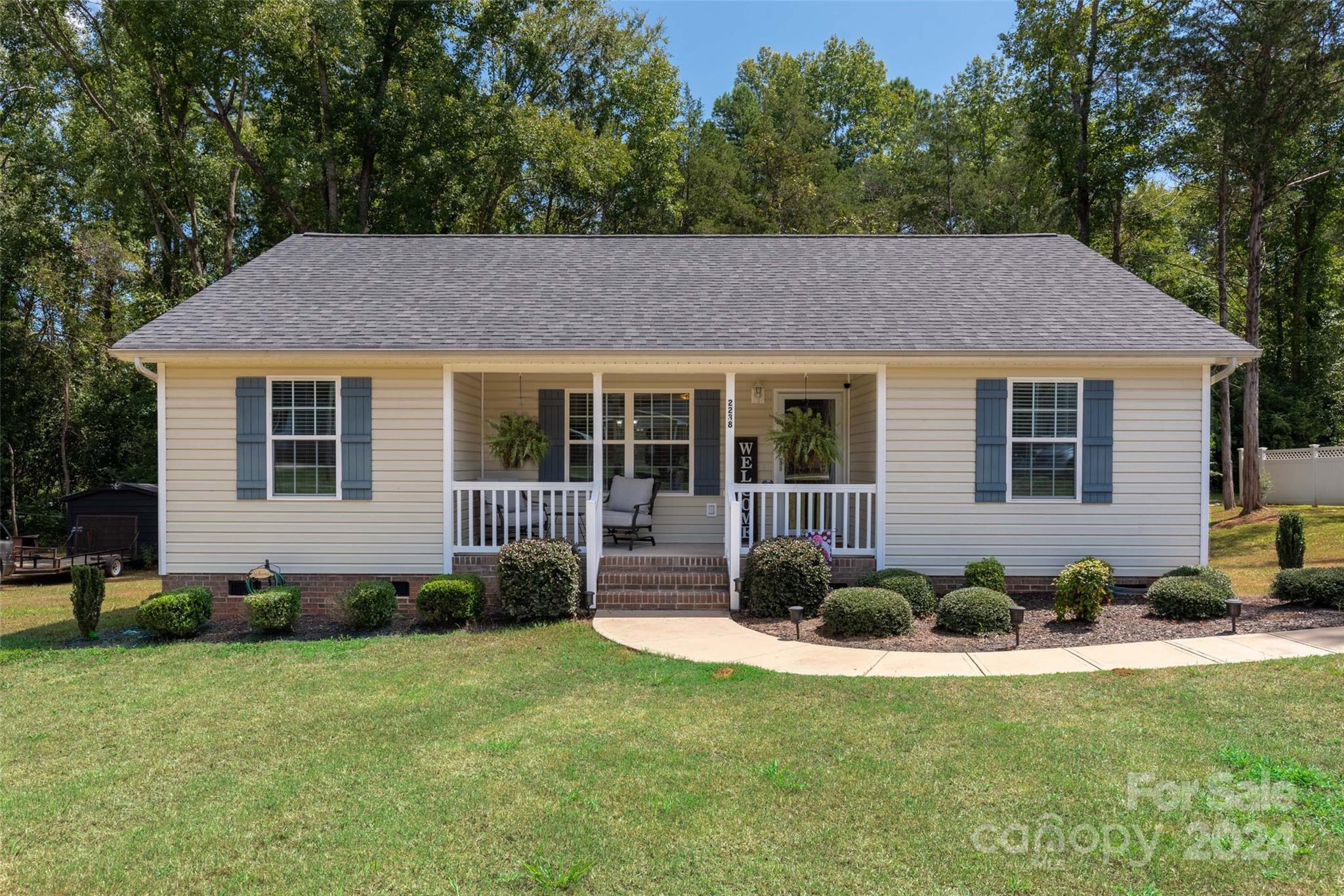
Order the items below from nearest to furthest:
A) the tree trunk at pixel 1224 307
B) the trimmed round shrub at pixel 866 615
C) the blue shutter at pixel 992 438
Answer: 1. the trimmed round shrub at pixel 866 615
2. the blue shutter at pixel 992 438
3. the tree trunk at pixel 1224 307

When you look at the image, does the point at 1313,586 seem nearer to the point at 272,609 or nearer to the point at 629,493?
the point at 629,493

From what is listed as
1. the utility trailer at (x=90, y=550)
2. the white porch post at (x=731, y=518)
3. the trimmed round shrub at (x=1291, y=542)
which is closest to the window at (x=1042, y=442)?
the trimmed round shrub at (x=1291, y=542)

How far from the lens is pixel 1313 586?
26.0 ft

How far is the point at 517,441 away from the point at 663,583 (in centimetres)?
295

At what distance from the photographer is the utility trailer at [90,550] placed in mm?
13602

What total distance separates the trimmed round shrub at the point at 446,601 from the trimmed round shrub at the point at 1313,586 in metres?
8.65

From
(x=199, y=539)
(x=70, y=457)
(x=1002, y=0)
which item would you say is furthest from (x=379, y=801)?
(x=1002, y=0)

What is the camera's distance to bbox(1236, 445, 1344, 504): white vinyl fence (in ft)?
60.5

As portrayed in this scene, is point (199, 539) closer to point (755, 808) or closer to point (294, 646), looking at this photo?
point (294, 646)

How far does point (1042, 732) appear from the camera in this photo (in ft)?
15.1

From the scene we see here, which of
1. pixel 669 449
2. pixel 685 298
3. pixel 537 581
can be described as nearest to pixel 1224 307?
pixel 685 298

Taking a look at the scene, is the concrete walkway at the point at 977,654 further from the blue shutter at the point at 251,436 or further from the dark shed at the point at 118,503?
the dark shed at the point at 118,503

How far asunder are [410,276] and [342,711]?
23.7ft

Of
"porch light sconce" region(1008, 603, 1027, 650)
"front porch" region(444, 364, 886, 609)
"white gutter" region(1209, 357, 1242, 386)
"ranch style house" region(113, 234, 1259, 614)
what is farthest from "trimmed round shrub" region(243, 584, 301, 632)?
"white gutter" region(1209, 357, 1242, 386)
